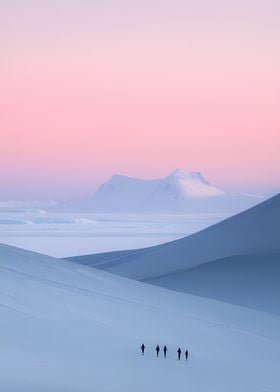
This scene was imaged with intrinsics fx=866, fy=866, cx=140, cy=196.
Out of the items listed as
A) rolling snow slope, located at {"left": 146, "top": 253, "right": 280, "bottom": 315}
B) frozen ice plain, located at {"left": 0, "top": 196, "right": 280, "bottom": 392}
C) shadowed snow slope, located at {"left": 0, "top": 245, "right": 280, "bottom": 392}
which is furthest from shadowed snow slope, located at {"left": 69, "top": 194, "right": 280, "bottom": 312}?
shadowed snow slope, located at {"left": 0, "top": 245, "right": 280, "bottom": 392}

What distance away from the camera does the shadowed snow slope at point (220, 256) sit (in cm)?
2810

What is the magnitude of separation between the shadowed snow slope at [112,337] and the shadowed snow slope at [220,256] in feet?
22.8

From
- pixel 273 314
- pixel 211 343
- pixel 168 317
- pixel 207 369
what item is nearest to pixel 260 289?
pixel 273 314

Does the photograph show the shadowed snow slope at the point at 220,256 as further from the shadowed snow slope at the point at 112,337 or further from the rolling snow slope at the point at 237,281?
the shadowed snow slope at the point at 112,337

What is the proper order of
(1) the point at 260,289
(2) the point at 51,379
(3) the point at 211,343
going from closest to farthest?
(2) the point at 51,379, (3) the point at 211,343, (1) the point at 260,289

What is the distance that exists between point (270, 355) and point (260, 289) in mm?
11344

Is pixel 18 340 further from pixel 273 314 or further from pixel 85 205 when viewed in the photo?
pixel 85 205

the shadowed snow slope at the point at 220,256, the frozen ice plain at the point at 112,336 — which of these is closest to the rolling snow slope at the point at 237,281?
the shadowed snow slope at the point at 220,256

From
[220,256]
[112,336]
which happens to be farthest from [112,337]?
[220,256]

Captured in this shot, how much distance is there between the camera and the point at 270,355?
15.0 meters

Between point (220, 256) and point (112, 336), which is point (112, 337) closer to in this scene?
point (112, 336)

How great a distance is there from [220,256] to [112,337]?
20.0 meters

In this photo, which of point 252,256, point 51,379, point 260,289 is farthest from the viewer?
point 252,256

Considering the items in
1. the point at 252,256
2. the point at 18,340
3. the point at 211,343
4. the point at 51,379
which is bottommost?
the point at 51,379
